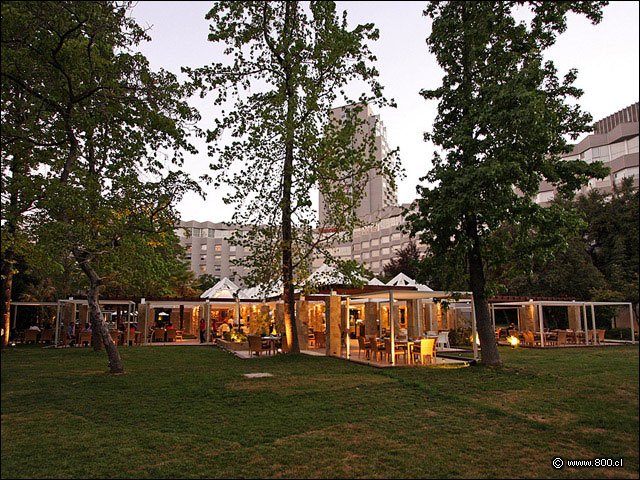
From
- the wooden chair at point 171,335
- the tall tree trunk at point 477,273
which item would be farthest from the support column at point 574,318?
the wooden chair at point 171,335

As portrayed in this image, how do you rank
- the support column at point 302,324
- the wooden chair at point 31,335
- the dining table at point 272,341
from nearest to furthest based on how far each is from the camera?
1. the dining table at point 272,341
2. the support column at point 302,324
3. the wooden chair at point 31,335

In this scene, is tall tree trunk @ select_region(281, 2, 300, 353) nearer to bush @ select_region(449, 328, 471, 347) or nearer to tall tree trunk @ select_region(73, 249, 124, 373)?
tall tree trunk @ select_region(73, 249, 124, 373)

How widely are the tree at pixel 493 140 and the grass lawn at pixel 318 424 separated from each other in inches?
136

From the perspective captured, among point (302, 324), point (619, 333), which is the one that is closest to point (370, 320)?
point (302, 324)

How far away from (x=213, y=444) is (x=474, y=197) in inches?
336

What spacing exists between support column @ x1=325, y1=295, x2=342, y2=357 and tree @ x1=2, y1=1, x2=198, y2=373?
25.8 feet

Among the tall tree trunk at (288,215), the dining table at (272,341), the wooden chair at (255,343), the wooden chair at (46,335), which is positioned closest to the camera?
the tall tree trunk at (288,215)

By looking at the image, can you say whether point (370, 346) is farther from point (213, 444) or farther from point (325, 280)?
point (213, 444)

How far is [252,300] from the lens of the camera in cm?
3006

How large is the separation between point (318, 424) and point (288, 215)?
1087 centimetres

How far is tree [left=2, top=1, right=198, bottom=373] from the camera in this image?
24.1ft

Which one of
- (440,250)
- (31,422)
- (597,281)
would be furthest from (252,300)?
(31,422)

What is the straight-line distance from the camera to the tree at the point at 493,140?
11.5 m

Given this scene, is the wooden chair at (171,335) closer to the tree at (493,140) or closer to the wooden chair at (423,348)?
the wooden chair at (423,348)
